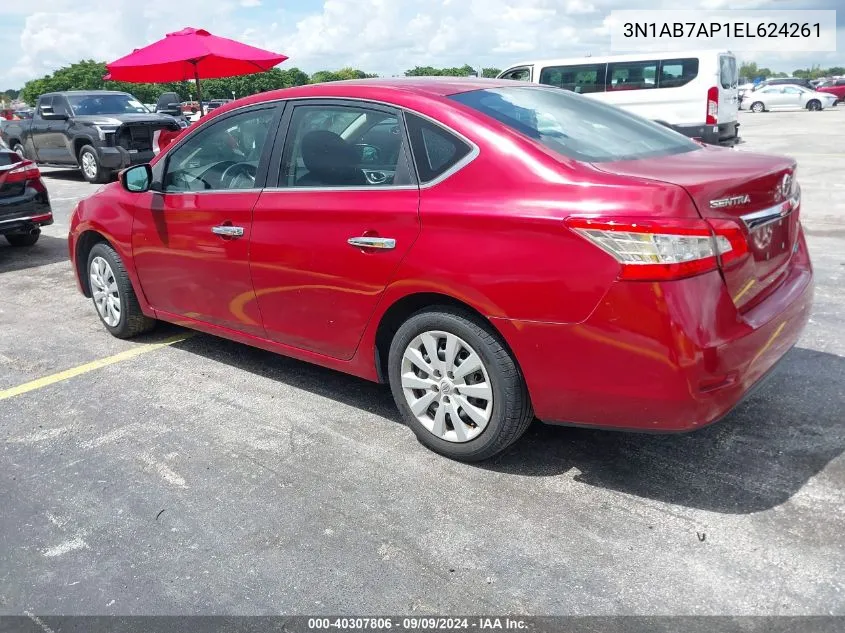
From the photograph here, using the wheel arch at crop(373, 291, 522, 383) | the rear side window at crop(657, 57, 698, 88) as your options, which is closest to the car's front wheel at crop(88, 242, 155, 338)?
the wheel arch at crop(373, 291, 522, 383)

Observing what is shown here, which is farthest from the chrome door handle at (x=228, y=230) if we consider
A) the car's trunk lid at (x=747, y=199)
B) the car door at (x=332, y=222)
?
the car's trunk lid at (x=747, y=199)

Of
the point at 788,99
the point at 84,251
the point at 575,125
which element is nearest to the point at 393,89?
the point at 575,125

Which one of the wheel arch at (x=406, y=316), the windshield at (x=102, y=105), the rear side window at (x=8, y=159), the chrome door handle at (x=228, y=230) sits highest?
A: the windshield at (x=102, y=105)

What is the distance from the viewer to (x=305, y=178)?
378 cm

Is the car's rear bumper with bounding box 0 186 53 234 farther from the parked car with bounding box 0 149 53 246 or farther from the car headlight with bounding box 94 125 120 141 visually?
the car headlight with bounding box 94 125 120 141

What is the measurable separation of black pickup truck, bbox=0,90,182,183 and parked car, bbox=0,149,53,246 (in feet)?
17.4

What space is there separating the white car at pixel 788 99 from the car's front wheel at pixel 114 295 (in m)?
36.5

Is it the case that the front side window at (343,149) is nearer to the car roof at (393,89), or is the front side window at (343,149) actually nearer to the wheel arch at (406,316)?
the car roof at (393,89)

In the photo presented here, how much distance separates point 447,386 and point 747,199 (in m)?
1.41

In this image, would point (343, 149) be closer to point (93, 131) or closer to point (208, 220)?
point (208, 220)

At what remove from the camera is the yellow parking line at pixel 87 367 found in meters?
4.52

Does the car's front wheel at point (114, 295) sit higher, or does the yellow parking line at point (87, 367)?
the car's front wheel at point (114, 295)

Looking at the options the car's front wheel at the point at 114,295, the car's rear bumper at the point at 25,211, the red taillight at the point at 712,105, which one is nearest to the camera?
Answer: the car's front wheel at the point at 114,295

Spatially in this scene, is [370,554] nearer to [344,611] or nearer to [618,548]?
[344,611]
